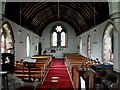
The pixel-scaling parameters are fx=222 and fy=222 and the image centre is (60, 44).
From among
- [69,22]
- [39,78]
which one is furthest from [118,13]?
[69,22]

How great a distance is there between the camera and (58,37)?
2680 cm

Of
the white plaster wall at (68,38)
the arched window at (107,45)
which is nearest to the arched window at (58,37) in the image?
the white plaster wall at (68,38)

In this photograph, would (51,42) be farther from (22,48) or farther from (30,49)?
(22,48)

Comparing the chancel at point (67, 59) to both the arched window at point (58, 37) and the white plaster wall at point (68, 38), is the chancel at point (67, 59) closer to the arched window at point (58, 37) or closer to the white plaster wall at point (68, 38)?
the white plaster wall at point (68, 38)

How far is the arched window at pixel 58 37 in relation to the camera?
26.6 metres

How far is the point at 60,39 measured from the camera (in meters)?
26.9

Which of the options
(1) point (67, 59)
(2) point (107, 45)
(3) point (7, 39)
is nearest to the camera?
(3) point (7, 39)

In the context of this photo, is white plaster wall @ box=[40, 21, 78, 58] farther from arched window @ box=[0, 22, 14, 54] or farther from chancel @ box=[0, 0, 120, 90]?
arched window @ box=[0, 22, 14, 54]

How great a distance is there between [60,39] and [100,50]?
45.0 ft

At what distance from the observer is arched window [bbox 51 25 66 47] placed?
87.4 ft

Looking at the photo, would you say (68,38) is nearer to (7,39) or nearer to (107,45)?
(107,45)

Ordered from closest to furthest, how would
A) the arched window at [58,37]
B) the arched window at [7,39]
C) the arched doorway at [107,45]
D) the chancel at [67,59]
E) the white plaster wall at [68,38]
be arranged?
the chancel at [67,59], the arched window at [7,39], the arched doorway at [107,45], the white plaster wall at [68,38], the arched window at [58,37]

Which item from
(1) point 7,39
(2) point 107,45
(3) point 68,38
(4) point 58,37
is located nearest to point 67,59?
(2) point 107,45

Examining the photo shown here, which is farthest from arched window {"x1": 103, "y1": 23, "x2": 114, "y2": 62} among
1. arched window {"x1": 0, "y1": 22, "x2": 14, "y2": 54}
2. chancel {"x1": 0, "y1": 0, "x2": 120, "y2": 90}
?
arched window {"x1": 0, "y1": 22, "x2": 14, "y2": 54}
